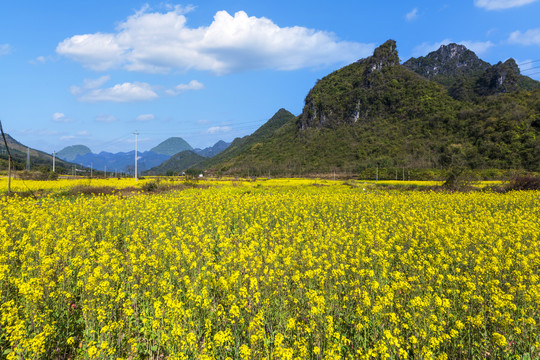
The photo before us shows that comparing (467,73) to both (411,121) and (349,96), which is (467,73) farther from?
(411,121)

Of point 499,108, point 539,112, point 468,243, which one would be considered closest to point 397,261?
point 468,243

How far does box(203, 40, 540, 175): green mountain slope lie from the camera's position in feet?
153

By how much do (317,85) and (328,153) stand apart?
55.7m

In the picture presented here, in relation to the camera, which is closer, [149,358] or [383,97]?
[149,358]

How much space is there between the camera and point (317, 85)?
4906 inches

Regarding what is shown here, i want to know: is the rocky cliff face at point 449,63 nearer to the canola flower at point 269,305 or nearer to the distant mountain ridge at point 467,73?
the distant mountain ridge at point 467,73

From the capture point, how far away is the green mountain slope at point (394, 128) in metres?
46.8

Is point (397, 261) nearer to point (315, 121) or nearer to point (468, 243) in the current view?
point (468, 243)

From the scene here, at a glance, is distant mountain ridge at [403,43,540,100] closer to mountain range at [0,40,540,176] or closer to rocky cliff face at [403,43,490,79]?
rocky cliff face at [403,43,490,79]

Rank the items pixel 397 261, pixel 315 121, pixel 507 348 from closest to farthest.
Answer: pixel 507 348
pixel 397 261
pixel 315 121

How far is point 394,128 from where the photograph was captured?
77312mm

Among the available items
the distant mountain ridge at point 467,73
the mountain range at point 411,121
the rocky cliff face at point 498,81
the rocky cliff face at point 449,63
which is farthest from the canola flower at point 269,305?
the rocky cliff face at point 449,63

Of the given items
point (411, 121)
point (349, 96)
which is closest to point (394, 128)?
point (411, 121)

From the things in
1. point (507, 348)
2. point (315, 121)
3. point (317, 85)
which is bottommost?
point (507, 348)
